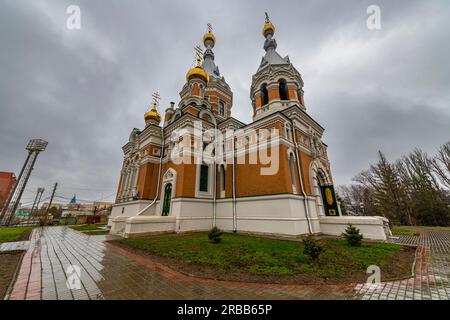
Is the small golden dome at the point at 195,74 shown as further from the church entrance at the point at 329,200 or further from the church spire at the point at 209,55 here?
the church entrance at the point at 329,200

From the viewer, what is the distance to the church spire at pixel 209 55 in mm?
23320

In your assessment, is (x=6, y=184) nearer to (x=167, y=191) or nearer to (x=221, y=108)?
(x=167, y=191)

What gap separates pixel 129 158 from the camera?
18.7m

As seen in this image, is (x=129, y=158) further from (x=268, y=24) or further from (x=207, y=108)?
(x=268, y=24)

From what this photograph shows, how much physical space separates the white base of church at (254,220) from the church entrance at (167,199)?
62 centimetres

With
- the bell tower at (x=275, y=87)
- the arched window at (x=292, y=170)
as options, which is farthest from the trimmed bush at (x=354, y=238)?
the bell tower at (x=275, y=87)

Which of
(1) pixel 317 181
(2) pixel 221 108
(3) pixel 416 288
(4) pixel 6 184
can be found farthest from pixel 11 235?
(4) pixel 6 184

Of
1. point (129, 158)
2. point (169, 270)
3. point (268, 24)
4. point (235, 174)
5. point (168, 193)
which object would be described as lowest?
point (169, 270)

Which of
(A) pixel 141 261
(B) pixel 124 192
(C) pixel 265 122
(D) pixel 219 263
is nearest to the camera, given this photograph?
(D) pixel 219 263

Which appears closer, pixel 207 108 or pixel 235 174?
pixel 235 174

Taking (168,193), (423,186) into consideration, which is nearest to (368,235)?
(168,193)

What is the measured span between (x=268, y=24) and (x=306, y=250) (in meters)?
22.8

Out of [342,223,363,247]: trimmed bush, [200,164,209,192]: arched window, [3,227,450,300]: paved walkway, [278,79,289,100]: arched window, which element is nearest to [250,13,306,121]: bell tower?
[278,79,289,100]: arched window

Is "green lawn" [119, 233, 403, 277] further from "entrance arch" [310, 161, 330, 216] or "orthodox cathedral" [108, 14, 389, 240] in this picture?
"entrance arch" [310, 161, 330, 216]
